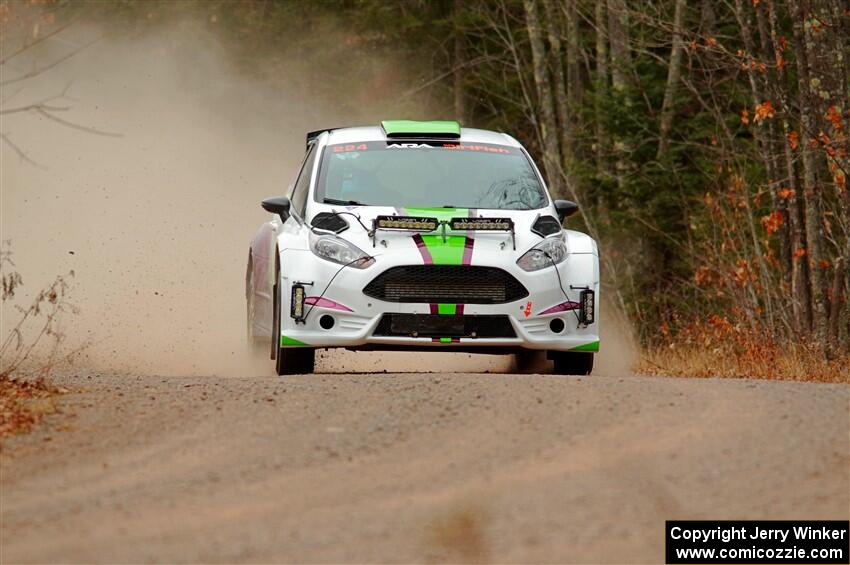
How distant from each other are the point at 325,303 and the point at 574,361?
78.1 inches

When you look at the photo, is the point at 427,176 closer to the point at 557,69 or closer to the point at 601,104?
the point at 601,104

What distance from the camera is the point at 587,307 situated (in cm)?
1195

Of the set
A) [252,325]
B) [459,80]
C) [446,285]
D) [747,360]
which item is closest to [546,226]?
[446,285]

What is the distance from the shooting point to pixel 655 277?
80.3 feet

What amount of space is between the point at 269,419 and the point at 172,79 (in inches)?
1284

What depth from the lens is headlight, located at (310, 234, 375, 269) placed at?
11523 mm

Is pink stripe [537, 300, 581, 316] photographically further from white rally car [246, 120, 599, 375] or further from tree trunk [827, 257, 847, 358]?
tree trunk [827, 257, 847, 358]

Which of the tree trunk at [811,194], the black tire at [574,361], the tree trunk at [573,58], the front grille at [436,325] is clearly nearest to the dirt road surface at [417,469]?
the front grille at [436,325]

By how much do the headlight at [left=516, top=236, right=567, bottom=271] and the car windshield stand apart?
0.59 m

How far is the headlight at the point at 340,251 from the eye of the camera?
1152 centimetres

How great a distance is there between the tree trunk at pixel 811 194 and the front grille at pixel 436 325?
4951 mm

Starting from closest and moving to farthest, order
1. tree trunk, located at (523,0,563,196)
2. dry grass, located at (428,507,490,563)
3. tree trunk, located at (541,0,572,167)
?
dry grass, located at (428,507,490,563), tree trunk, located at (523,0,563,196), tree trunk, located at (541,0,572,167)

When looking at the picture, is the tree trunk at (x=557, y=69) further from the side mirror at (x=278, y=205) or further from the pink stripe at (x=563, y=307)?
the pink stripe at (x=563, y=307)

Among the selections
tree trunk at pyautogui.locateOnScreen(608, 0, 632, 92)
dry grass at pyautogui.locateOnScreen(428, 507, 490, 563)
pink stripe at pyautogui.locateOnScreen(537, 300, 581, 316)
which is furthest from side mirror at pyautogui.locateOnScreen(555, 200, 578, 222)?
tree trunk at pyautogui.locateOnScreen(608, 0, 632, 92)
